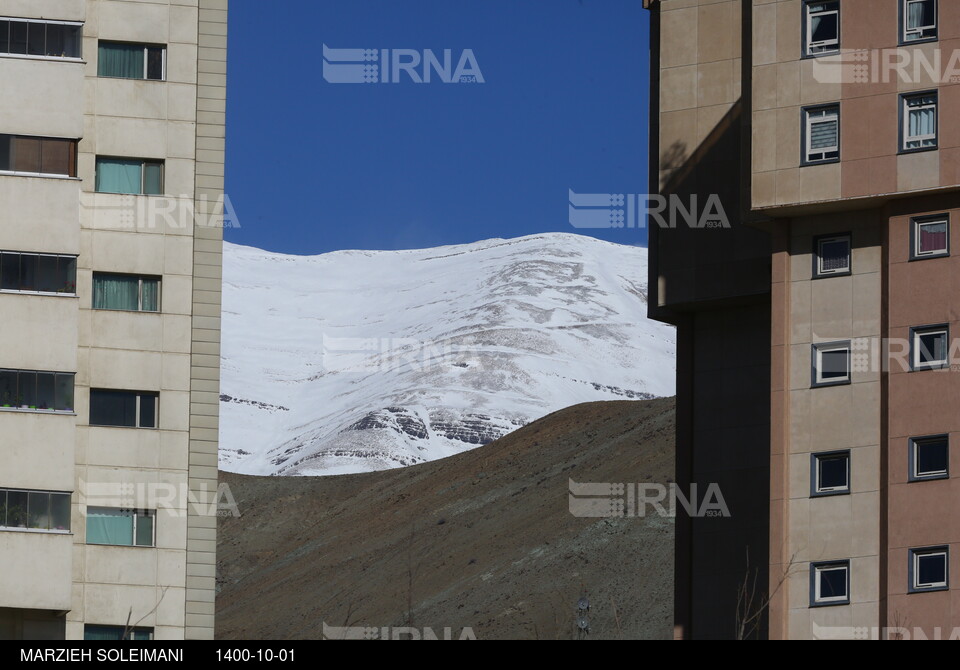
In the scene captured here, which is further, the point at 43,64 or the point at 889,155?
the point at 43,64

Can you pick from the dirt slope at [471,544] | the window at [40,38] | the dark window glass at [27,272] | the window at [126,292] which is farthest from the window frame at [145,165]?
the dirt slope at [471,544]

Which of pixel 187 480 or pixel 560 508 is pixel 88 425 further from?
pixel 560 508

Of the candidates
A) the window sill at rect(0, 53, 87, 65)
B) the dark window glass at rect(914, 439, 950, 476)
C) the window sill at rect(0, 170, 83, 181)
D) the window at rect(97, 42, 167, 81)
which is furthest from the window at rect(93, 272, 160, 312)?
the dark window glass at rect(914, 439, 950, 476)

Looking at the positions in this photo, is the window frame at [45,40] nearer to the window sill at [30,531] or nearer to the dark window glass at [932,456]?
the window sill at [30,531]

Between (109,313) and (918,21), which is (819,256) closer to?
(918,21)

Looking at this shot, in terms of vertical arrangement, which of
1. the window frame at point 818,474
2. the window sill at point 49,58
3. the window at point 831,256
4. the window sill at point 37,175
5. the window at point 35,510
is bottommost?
the window at point 35,510

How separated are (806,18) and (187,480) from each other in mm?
22100

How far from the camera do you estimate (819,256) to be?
50.0 metres

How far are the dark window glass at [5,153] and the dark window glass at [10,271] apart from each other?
261 cm

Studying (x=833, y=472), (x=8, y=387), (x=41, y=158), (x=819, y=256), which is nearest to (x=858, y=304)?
(x=819, y=256)

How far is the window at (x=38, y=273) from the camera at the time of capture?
50.8 m

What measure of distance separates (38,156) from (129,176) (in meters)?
2.70

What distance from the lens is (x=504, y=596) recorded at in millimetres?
113000
